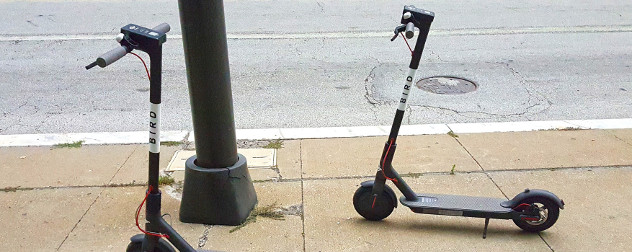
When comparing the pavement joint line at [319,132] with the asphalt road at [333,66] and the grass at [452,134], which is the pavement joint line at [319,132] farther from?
the asphalt road at [333,66]

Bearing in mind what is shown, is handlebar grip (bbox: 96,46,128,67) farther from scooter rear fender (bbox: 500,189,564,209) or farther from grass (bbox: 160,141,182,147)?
grass (bbox: 160,141,182,147)

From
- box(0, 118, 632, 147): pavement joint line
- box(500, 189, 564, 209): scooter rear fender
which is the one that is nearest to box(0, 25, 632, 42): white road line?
box(0, 118, 632, 147): pavement joint line

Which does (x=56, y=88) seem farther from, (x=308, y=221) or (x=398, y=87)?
(x=308, y=221)

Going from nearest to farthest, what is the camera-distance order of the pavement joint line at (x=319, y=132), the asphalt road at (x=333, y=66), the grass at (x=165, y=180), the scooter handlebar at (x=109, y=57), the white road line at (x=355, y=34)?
the scooter handlebar at (x=109, y=57) < the grass at (x=165, y=180) < the pavement joint line at (x=319, y=132) < the asphalt road at (x=333, y=66) < the white road line at (x=355, y=34)

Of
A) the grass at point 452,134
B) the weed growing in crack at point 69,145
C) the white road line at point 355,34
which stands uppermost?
the grass at point 452,134

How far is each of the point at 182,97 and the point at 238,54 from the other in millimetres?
2195

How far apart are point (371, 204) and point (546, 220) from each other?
1.08 metres

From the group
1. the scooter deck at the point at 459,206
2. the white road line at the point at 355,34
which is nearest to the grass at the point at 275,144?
the scooter deck at the point at 459,206

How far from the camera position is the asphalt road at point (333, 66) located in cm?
651

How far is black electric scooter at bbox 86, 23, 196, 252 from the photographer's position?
268 centimetres

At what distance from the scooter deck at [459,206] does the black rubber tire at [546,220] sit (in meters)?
0.12

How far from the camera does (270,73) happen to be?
26.7 ft

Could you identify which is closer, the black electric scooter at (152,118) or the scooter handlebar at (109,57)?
the scooter handlebar at (109,57)

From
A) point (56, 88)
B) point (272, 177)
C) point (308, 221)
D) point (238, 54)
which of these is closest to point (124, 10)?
point (238, 54)
